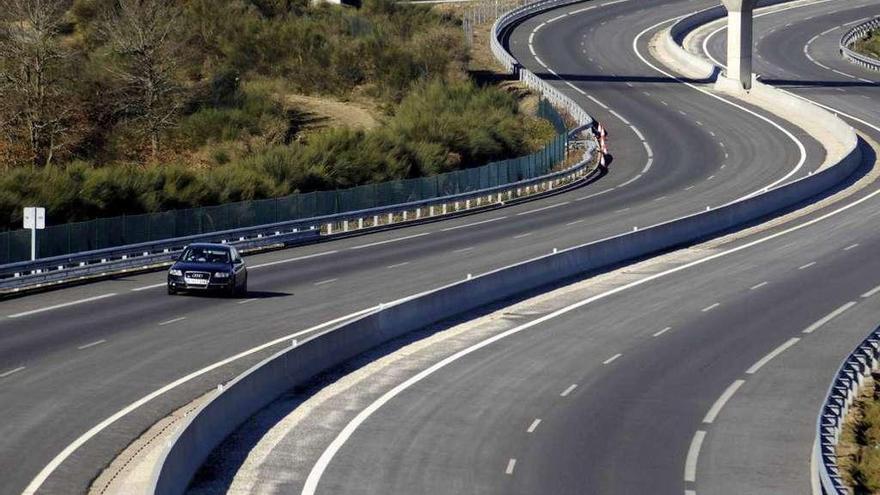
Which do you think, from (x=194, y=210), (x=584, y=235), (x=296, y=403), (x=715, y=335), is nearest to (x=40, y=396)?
(x=296, y=403)

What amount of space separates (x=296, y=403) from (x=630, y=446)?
605cm

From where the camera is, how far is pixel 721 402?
27.3m

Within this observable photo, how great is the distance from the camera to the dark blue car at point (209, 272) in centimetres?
3750

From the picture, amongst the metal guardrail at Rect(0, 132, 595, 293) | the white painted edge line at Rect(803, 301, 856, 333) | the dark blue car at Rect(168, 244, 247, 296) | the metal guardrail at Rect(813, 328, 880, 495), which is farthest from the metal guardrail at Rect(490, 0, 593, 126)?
the metal guardrail at Rect(813, 328, 880, 495)

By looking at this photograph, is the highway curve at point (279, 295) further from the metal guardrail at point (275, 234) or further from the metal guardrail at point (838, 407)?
the metal guardrail at point (838, 407)

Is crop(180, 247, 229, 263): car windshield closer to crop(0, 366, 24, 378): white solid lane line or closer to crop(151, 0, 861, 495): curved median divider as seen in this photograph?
crop(151, 0, 861, 495): curved median divider

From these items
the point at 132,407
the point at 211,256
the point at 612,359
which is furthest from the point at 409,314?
the point at 132,407

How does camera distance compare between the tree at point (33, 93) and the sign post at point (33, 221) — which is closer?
the sign post at point (33, 221)

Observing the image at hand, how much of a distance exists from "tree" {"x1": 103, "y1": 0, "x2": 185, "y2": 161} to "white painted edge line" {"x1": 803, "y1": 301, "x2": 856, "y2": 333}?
41.4 metres

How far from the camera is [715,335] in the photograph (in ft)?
112

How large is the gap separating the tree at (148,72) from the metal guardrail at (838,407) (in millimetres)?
46584

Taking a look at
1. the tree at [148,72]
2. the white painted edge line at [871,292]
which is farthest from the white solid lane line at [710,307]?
the tree at [148,72]

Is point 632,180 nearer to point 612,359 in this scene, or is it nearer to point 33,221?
point 33,221

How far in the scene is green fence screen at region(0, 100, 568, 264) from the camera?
43669 millimetres
